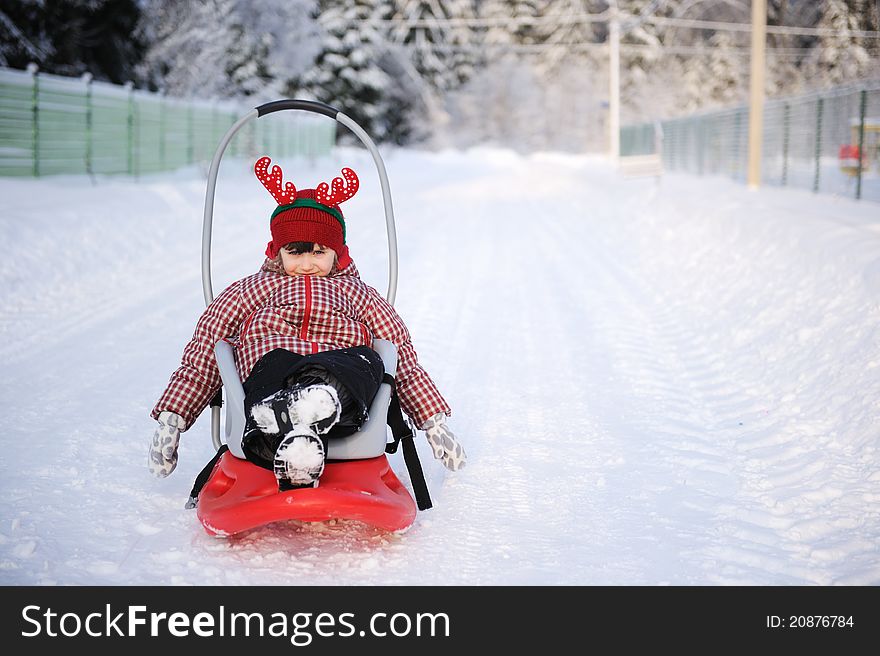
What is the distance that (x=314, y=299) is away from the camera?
158 inches

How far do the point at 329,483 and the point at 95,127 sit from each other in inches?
633

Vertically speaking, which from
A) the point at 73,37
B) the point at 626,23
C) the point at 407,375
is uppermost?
the point at 626,23

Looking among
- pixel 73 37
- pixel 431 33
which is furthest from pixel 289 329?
pixel 431 33

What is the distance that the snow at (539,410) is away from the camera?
11.5 ft

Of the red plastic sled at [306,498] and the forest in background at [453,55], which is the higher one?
the forest in background at [453,55]

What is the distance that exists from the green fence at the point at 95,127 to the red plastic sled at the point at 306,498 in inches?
509

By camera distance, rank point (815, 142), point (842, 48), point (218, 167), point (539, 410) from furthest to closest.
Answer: point (842, 48) → point (815, 142) → point (539, 410) → point (218, 167)

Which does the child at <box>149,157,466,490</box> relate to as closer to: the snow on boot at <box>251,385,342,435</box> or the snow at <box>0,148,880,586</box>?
the snow on boot at <box>251,385,342,435</box>

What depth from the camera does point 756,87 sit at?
17.1 meters

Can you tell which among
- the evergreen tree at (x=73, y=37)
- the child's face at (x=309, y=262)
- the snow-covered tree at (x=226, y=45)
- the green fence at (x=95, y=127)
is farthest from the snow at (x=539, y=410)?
the snow-covered tree at (x=226, y=45)

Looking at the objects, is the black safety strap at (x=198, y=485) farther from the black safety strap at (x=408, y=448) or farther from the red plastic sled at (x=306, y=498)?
the black safety strap at (x=408, y=448)

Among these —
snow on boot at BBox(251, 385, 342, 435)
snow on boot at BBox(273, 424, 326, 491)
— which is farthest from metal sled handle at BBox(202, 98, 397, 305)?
snow on boot at BBox(273, 424, 326, 491)

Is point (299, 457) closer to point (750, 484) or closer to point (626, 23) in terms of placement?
point (750, 484)

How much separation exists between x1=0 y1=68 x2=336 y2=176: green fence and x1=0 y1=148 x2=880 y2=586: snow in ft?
9.45
